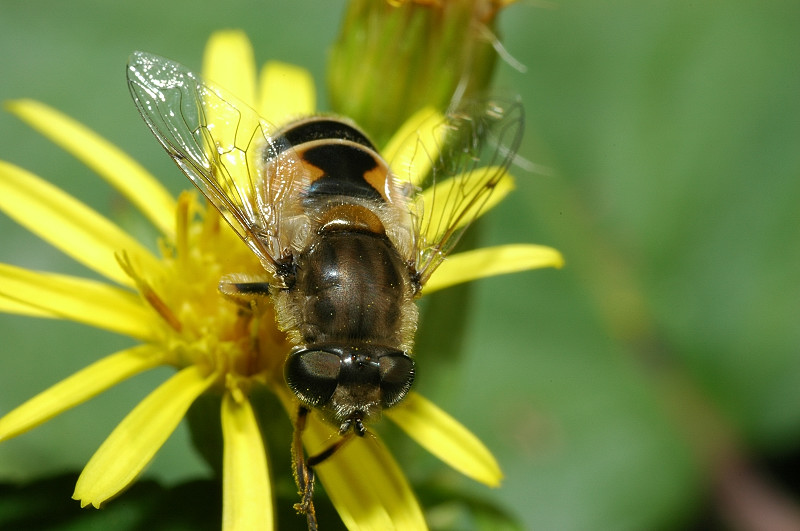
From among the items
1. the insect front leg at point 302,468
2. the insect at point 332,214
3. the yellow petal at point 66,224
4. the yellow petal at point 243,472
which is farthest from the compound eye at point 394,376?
the yellow petal at point 66,224

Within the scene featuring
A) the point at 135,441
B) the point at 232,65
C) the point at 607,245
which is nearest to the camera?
the point at 135,441

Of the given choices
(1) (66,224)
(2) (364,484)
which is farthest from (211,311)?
(2) (364,484)

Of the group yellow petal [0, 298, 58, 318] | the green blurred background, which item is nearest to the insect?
yellow petal [0, 298, 58, 318]

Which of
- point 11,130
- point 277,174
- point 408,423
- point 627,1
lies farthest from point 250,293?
point 627,1

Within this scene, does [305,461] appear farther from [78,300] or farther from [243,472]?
[78,300]

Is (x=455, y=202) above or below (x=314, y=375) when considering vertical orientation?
above
